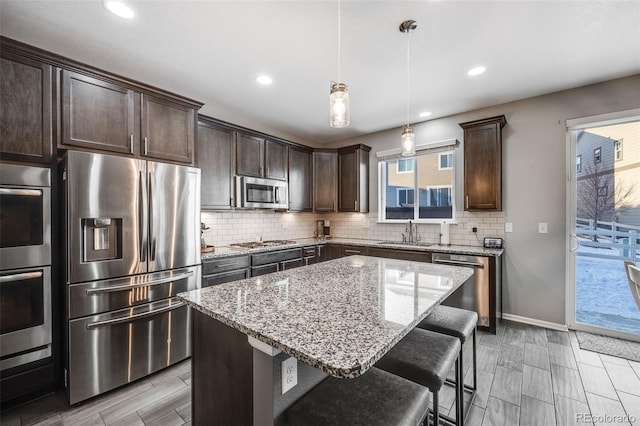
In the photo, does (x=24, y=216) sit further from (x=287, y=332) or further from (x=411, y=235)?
(x=411, y=235)

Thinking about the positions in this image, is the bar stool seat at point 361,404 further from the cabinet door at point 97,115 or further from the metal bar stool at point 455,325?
the cabinet door at point 97,115

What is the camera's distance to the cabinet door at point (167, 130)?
251cm

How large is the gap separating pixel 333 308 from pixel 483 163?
3.14 m

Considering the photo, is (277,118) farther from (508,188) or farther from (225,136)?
(508,188)

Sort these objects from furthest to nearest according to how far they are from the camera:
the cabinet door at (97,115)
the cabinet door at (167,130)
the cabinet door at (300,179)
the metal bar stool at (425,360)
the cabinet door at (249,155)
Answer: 1. the cabinet door at (300,179)
2. the cabinet door at (249,155)
3. the cabinet door at (167,130)
4. the cabinet door at (97,115)
5. the metal bar stool at (425,360)

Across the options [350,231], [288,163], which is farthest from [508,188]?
[288,163]

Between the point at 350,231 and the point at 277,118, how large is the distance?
223 cm

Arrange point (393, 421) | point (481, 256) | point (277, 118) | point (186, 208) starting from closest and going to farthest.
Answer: point (393, 421) → point (186, 208) → point (481, 256) → point (277, 118)

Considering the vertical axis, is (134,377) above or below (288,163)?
below

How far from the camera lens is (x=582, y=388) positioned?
209 cm

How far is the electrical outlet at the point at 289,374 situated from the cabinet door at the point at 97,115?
2.31m

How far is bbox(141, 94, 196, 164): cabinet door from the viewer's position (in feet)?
8.22

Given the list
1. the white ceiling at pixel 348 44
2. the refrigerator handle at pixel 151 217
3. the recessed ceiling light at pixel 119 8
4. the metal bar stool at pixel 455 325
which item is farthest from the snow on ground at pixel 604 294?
the recessed ceiling light at pixel 119 8

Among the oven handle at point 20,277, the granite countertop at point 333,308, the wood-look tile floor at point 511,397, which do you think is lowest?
the wood-look tile floor at point 511,397
